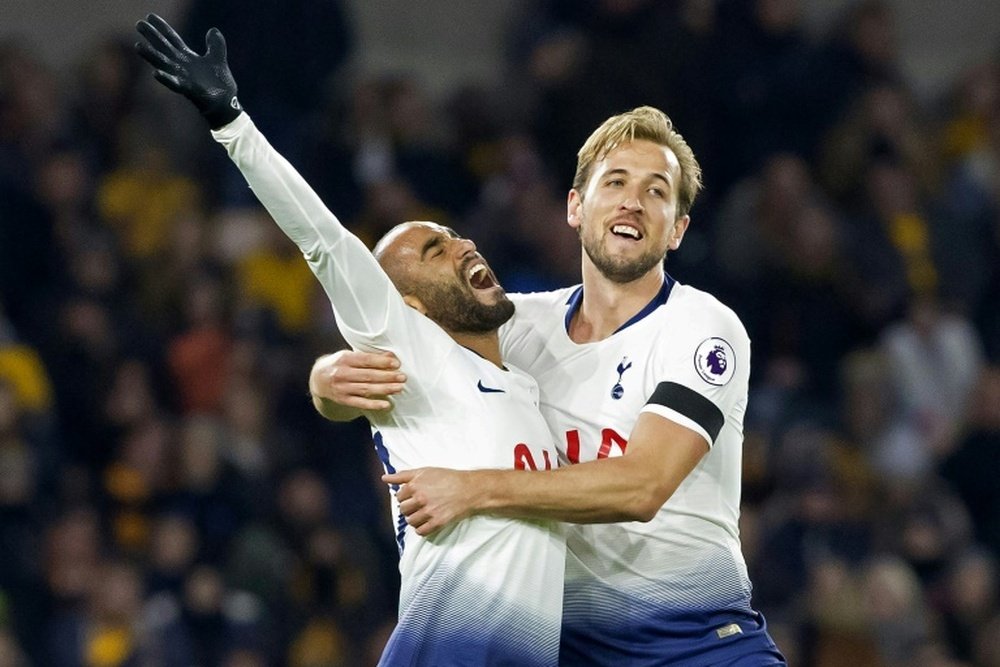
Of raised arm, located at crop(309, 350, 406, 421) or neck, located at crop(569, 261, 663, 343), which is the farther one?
neck, located at crop(569, 261, 663, 343)

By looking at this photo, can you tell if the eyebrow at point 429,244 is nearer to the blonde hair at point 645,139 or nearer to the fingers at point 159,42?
the blonde hair at point 645,139

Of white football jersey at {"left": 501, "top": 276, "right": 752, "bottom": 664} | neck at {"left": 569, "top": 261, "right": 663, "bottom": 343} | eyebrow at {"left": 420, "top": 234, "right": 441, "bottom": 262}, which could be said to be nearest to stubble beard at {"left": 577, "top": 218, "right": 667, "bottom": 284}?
neck at {"left": 569, "top": 261, "right": 663, "bottom": 343}

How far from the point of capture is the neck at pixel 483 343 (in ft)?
16.1

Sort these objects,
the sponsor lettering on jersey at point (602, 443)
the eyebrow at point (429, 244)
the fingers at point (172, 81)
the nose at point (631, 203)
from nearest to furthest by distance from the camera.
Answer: the fingers at point (172, 81) → the eyebrow at point (429, 244) → the sponsor lettering on jersey at point (602, 443) → the nose at point (631, 203)

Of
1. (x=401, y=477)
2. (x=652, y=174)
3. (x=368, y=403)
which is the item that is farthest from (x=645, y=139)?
(x=401, y=477)

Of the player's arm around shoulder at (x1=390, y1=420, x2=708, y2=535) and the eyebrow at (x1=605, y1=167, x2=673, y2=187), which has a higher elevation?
the eyebrow at (x1=605, y1=167, x2=673, y2=187)

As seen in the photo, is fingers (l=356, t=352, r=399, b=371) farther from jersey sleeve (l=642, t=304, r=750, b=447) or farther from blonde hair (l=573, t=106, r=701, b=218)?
blonde hair (l=573, t=106, r=701, b=218)

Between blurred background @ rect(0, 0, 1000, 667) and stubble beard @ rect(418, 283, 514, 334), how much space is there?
3.69m

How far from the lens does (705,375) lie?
486 cm

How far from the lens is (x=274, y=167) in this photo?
4.34m

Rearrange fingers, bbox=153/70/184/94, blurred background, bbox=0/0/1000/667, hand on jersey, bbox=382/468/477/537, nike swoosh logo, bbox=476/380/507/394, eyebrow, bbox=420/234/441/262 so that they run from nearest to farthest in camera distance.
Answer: fingers, bbox=153/70/184/94 → hand on jersey, bbox=382/468/477/537 → nike swoosh logo, bbox=476/380/507/394 → eyebrow, bbox=420/234/441/262 → blurred background, bbox=0/0/1000/667

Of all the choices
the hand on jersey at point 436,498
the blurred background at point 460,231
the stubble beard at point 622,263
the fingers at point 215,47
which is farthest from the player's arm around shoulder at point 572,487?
the blurred background at point 460,231

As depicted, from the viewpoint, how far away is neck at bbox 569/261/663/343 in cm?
524

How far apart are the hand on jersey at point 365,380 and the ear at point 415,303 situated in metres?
0.23
